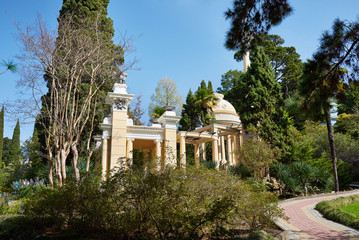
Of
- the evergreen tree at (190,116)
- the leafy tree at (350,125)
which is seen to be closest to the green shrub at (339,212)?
the evergreen tree at (190,116)

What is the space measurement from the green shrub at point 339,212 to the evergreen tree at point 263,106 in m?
8.39

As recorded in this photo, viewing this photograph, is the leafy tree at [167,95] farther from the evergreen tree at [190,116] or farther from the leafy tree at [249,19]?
the leafy tree at [249,19]

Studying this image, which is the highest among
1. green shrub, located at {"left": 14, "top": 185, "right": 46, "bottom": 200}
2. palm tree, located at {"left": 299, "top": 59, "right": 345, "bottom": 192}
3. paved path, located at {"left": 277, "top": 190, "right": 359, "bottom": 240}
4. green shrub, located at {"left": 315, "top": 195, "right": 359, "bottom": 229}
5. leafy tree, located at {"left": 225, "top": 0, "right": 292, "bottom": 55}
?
leafy tree, located at {"left": 225, "top": 0, "right": 292, "bottom": 55}

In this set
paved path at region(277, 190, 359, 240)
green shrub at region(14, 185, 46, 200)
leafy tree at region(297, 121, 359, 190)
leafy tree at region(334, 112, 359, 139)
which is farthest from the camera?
leafy tree at region(334, 112, 359, 139)

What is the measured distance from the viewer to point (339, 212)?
9.30 metres

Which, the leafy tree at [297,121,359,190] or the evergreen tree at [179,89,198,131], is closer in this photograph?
the leafy tree at [297,121,359,190]

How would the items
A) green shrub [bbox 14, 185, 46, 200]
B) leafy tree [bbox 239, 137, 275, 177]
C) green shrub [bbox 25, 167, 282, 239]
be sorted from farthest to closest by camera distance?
leafy tree [bbox 239, 137, 275, 177]
green shrub [bbox 14, 185, 46, 200]
green shrub [bbox 25, 167, 282, 239]

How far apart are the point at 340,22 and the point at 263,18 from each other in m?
1.74

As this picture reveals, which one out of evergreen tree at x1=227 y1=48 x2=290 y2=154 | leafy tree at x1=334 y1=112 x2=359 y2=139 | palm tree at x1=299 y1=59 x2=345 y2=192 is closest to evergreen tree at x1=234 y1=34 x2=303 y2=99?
leafy tree at x1=334 y1=112 x2=359 y2=139

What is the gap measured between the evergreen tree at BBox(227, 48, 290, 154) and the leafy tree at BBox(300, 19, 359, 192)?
42.9 feet

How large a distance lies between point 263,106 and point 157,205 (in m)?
17.8

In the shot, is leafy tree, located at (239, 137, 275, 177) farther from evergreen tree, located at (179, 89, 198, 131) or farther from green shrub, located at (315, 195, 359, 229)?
evergreen tree, located at (179, 89, 198, 131)

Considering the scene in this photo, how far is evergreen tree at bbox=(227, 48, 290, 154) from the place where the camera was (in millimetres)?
20875

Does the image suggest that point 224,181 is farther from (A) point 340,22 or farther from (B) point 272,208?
(A) point 340,22
